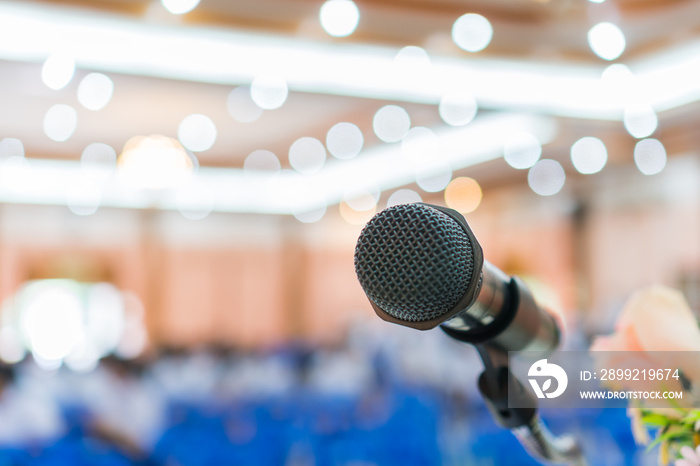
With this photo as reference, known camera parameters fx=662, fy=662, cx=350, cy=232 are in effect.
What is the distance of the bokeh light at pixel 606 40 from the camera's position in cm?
448

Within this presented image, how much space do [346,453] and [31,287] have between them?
1209cm

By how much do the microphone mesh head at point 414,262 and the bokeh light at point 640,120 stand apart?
6.34m

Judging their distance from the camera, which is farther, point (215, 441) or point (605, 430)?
point (605, 430)

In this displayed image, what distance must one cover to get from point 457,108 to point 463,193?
5.43 meters

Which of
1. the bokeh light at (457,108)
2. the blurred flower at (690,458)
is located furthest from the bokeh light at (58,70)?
the blurred flower at (690,458)

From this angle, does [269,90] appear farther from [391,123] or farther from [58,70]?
[391,123]

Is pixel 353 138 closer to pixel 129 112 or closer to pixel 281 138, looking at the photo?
pixel 281 138

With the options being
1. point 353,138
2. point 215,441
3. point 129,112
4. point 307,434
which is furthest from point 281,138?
point 215,441

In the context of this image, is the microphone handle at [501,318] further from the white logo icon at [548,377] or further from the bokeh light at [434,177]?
the bokeh light at [434,177]

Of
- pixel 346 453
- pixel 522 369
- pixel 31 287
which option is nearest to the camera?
pixel 522 369

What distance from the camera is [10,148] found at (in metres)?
9.73

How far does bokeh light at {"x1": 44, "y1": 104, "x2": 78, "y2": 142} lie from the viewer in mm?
8337

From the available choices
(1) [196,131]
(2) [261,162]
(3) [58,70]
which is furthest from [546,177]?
(3) [58,70]

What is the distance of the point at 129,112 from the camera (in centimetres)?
888
